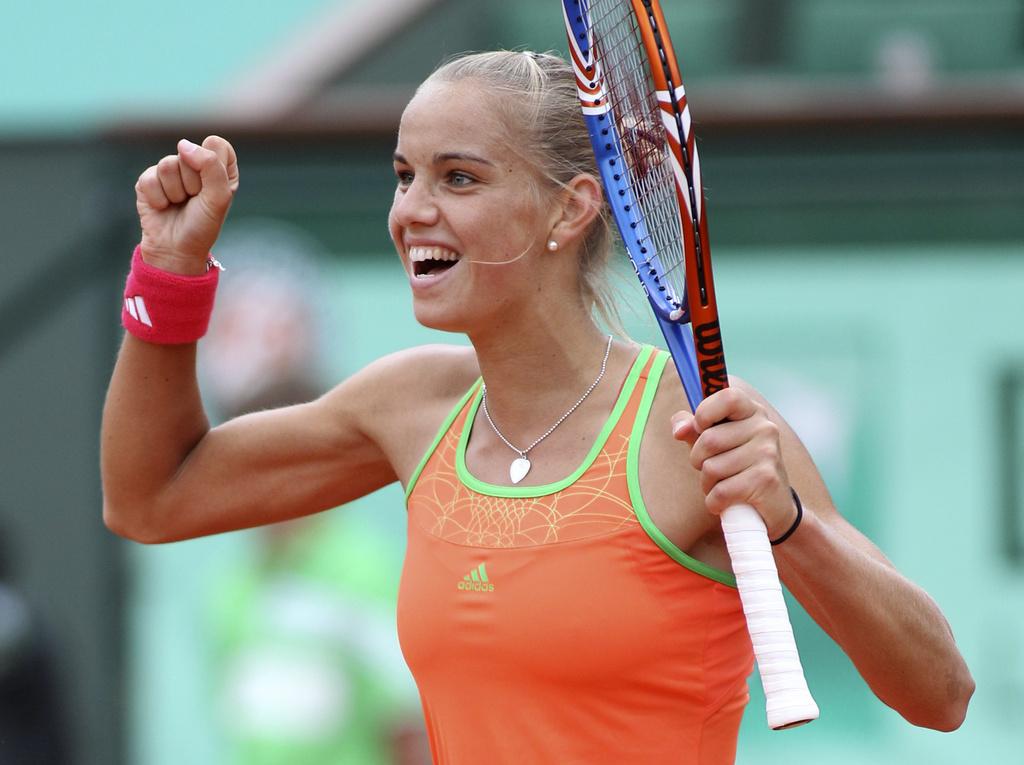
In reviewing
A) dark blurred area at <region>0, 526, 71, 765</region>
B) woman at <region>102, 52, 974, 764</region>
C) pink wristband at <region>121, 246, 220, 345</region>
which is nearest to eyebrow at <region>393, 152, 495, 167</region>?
woman at <region>102, 52, 974, 764</region>

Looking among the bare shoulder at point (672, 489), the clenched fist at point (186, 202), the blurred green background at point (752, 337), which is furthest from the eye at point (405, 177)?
the blurred green background at point (752, 337)

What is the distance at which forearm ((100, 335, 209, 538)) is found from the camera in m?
2.70

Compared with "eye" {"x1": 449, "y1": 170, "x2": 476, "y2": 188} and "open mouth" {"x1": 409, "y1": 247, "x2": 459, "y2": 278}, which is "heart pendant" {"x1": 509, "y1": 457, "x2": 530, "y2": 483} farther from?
"eye" {"x1": 449, "y1": 170, "x2": 476, "y2": 188}

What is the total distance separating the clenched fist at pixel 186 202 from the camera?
256cm

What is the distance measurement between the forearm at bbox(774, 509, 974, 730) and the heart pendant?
1.26ft

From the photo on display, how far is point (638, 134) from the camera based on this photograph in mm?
2484

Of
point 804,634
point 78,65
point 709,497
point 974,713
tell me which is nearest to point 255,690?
point 804,634

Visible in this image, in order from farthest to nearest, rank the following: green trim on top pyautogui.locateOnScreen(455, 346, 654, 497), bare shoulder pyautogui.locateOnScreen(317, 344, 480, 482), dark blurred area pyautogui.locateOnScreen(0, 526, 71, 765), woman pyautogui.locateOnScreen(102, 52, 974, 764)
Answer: dark blurred area pyautogui.locateOnScreen(0, 526, 71, 765) < bare shoulder pyautogui.locateOnScreen(317, 344, 480, 482) < green trim on top pyautogui.locateOnScreen(455, 346, 654, 497) < woman pyautogui.locateOnScreen(102, 52, 974, 764)

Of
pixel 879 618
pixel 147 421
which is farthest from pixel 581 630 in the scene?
pixel 147 421

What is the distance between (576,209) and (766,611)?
25.9 inches

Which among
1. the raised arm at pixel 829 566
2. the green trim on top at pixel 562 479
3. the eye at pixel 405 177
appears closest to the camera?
the raised arm at pixel 829 566

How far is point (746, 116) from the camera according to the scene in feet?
17.9

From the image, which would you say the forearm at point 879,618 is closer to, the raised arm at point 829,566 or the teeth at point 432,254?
the raised arm at point 829,566

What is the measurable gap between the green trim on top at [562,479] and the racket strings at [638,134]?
0.48 ft
